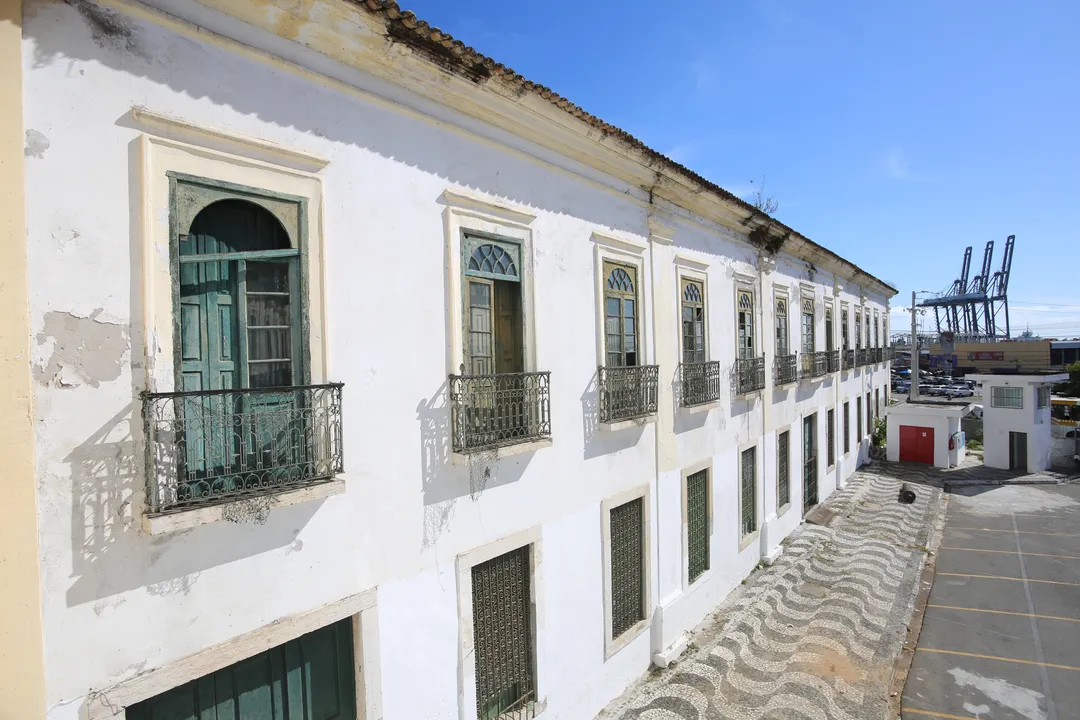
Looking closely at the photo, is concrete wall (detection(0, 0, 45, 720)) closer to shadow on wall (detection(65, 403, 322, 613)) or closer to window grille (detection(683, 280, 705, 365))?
shadow on wall (detection(65, 403, 322, 613))

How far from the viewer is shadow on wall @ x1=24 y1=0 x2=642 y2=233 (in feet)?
9.82

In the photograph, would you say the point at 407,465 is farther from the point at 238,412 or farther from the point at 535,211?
the point at 535,211

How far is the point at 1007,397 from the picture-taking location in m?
19.2

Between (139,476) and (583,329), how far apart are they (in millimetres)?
4291

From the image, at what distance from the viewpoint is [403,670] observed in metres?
4.38

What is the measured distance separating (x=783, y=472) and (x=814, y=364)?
122 inches

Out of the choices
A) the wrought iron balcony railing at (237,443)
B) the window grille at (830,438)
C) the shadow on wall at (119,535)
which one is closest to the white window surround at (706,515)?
the wrought iron balcony railing at (237,443)

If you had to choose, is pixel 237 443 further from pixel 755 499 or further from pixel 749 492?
pixel 755 499

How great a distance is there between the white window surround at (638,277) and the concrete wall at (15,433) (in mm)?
4918

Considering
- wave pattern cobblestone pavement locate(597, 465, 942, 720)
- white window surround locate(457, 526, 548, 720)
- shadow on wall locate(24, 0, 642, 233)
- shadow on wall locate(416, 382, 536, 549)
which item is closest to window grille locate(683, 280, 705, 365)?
shadow on wall locate(24, 0, 642, 233)

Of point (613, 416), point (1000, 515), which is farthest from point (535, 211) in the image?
point (1000, 515)

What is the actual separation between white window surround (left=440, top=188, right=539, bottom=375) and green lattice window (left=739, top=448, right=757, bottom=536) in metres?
6.24

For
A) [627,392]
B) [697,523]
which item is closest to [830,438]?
[697,523]

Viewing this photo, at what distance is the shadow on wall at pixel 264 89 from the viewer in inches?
118
